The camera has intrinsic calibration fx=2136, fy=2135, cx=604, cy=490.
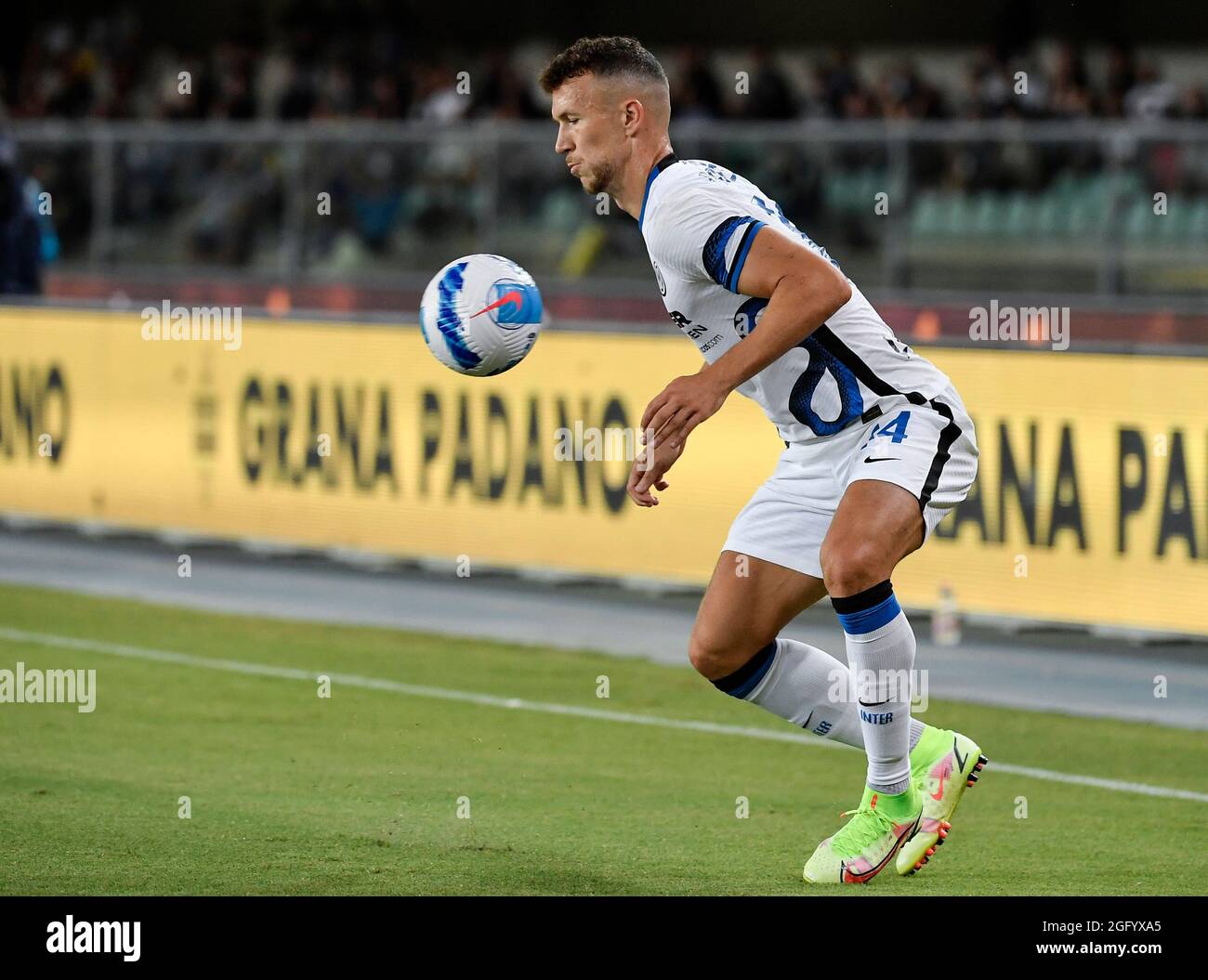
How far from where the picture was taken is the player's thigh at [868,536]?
250 inches

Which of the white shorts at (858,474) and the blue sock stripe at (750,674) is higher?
the white shorts at (858,474)

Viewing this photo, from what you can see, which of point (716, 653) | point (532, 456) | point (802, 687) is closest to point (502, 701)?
point (802, 687)

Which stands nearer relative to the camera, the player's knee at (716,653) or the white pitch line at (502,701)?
the player's knee at (716,653)

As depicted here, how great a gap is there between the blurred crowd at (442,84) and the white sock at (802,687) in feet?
44.1

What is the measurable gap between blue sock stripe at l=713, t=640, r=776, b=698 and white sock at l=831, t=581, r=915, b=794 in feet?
Result: 1.11

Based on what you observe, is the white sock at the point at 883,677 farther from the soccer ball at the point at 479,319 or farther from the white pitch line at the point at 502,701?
the white pitch line at the point at 502,701

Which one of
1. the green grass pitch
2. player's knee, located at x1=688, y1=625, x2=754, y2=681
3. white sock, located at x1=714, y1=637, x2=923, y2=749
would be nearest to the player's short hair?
player's knee, located at x1=688, y1=625, x2=754, y2=681

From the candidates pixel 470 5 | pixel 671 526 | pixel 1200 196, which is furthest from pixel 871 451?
pixel 470 5

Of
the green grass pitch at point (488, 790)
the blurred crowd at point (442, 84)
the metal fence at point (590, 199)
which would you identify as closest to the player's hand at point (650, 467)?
the green grass pitch at point (488, 790)

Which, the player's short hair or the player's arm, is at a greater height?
the player's short hair

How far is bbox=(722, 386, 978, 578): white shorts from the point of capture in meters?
6.50

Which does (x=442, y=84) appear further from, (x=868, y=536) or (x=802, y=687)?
(x=868, y=536)

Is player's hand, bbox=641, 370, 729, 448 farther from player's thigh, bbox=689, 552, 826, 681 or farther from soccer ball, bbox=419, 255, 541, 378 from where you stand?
soccer ball, bbox=419, 255, 541, 378

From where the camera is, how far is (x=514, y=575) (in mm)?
13602
